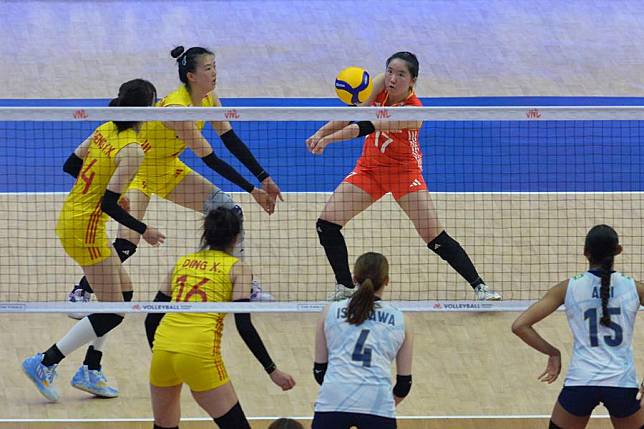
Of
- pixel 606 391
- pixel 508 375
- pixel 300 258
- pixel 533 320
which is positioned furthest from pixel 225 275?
pixel 300 258

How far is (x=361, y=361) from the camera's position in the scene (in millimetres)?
6445

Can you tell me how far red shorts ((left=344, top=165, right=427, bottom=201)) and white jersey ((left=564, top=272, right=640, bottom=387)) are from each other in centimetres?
286

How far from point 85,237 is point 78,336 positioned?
68cm

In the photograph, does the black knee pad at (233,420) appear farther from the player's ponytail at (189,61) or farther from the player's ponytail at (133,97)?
the player's ponytail at (189,61)

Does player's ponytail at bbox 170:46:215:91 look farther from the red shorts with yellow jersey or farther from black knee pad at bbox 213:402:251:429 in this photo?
black knee pad at bbox 213:402:251:429

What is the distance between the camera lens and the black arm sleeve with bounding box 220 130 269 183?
917 cm

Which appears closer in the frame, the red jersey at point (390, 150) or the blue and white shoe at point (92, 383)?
the blue and white shoe at point (92, 383)

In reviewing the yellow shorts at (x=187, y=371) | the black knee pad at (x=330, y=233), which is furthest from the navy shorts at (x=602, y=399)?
the black knee pad at (x=330, y=233)

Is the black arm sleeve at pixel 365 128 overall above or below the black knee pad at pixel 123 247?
above

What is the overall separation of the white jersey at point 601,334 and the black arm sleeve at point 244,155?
301cm

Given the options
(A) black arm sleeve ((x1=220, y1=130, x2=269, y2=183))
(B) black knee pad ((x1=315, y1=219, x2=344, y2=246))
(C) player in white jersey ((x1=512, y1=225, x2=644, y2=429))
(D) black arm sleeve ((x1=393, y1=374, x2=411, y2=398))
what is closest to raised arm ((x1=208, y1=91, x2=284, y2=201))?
(A) black arm sleeve ((x1=220, y1=130, x2=269, y2=183))

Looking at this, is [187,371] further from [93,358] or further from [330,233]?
[330,233]

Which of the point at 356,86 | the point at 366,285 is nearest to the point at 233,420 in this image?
the point at 366,285

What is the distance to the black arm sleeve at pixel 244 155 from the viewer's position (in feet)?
30.1
